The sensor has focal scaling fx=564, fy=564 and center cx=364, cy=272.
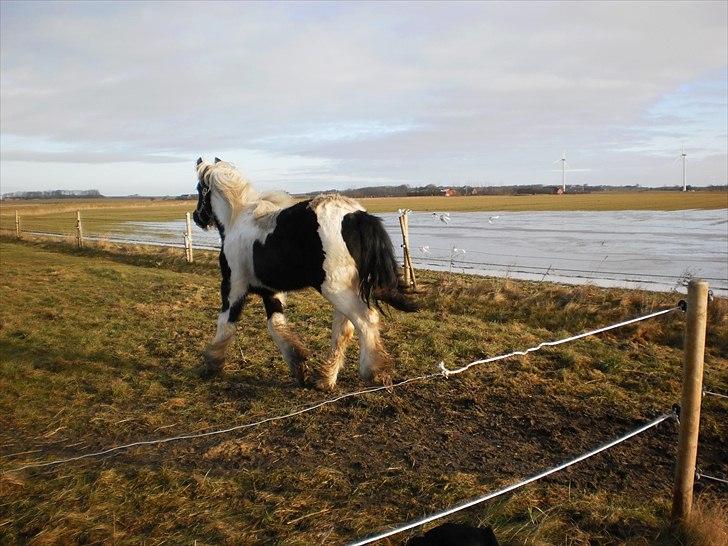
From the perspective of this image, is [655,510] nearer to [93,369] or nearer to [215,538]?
[215,538]

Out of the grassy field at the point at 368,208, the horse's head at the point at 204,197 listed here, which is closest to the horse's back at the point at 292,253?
the horse's head at the point at 204,197

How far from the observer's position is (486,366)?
6.17 metres

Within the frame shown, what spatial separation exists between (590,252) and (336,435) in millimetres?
17168

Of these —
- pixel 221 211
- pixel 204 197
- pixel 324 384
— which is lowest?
pixel 324 384

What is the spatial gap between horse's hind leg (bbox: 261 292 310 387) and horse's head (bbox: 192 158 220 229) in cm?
130

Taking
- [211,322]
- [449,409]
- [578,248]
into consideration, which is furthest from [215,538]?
[578,248]

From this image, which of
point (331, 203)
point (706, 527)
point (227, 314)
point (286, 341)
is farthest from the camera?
point (227, 314)

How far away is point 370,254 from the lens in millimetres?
5023

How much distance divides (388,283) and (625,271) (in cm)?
1217

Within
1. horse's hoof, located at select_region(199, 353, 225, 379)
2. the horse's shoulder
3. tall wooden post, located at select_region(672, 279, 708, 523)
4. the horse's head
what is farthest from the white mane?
tall wooden post, located at select_region(672, 279, 708, 523)

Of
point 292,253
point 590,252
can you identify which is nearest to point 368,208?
point 590,252

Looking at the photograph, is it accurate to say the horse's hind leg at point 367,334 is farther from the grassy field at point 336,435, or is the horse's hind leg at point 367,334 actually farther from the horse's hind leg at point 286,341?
the horse's hind leg at point 286,341

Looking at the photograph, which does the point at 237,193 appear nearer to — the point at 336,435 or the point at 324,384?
the point at 324,384

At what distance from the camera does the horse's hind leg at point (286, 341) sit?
18.5ft
